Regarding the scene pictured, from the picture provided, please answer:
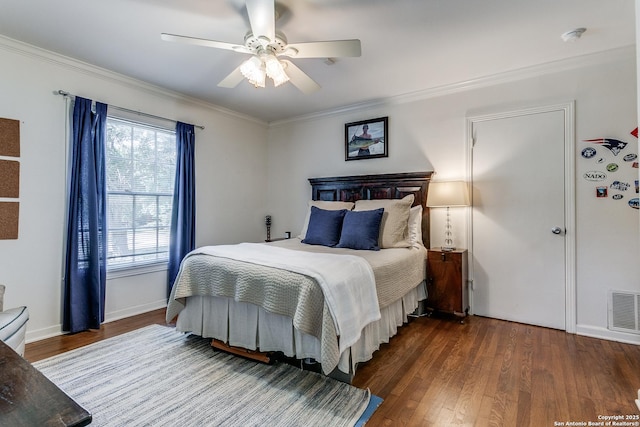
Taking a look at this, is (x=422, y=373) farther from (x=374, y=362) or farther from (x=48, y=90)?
(x=48, y=90)

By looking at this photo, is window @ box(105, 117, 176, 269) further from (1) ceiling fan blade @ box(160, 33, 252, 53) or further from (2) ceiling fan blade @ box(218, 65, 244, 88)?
(1) ceiling fan blade @ box(160, 33, 252, 53)

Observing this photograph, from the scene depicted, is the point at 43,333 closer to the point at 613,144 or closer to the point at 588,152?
the point at 588,152

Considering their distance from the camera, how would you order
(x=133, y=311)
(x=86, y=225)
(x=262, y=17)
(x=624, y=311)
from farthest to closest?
1. (x=133, y=311)
2. (x=86, y=225)
3. (x=624, y=311)
4. (x=262, y=17)

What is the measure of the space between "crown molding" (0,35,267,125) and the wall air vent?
15.8 feet

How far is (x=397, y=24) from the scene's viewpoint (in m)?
2.30

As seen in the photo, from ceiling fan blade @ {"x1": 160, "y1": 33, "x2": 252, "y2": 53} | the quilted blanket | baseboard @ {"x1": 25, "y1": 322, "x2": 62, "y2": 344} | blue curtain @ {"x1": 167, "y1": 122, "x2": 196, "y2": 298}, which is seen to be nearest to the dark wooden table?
the quilted blanket

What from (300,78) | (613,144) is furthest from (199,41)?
(613,144)

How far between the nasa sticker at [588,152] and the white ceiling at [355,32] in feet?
2.79

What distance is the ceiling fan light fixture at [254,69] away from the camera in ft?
6.98

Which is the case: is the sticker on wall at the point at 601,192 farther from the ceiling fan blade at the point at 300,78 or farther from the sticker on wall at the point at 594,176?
the ceiling fan blade at the point at 300,78

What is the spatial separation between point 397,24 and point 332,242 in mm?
Answer: 2049

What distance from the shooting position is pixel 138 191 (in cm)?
342

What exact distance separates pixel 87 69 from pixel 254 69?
201 cm

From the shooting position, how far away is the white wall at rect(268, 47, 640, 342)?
8.74 feet
